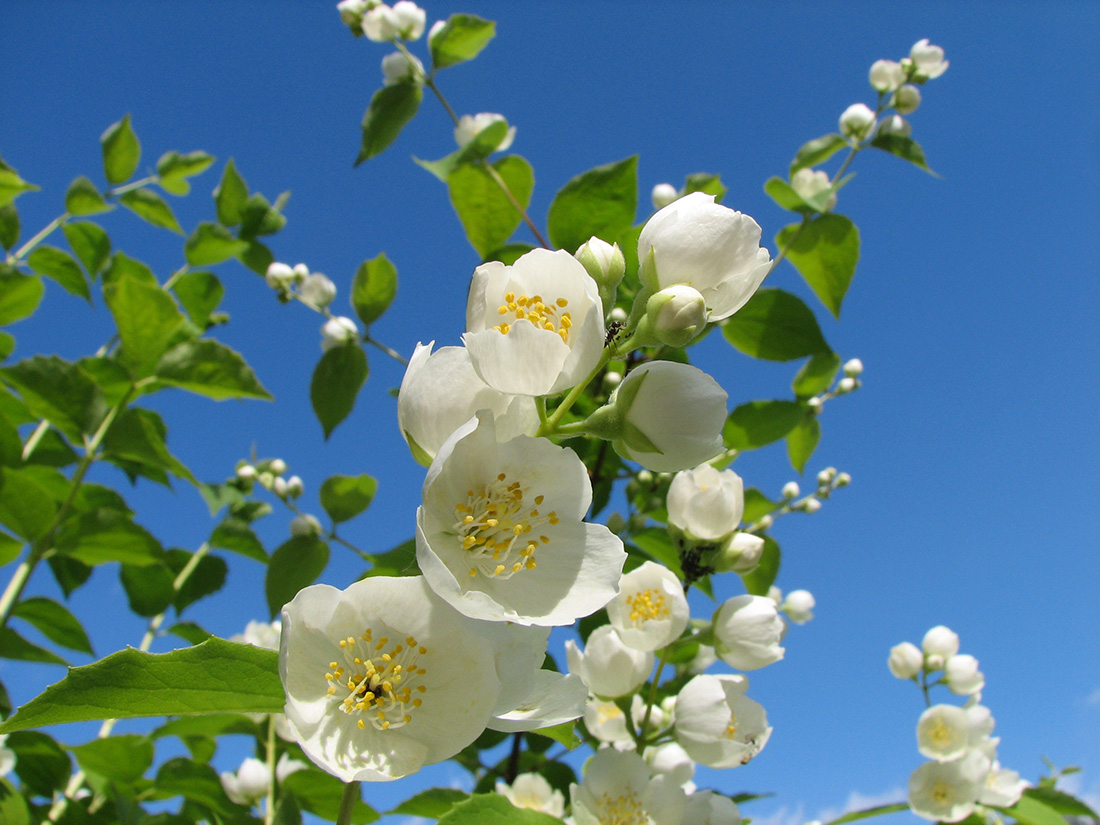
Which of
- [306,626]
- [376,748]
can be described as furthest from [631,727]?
[306,626]

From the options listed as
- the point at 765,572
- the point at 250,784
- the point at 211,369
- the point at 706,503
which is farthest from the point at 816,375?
the point at 250,784

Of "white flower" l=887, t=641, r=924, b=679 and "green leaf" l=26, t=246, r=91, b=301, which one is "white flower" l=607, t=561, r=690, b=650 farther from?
"green leaf" l=26, t=246, r=91, b=301

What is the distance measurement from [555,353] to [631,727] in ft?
3.70

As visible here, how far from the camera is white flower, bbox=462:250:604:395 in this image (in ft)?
2.50

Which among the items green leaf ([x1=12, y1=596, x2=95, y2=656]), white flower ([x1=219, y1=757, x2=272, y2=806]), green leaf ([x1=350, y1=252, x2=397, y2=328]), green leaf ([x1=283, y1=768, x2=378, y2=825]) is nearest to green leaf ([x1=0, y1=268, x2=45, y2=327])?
green leaf ([x1=12, y1=596, x2=95, y2=656])

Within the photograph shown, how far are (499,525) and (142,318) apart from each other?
162cm

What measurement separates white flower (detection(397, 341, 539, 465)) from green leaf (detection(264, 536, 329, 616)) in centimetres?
128

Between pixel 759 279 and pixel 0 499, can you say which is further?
pixel 0 499

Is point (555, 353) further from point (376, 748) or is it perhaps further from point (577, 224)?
point (577, 224)

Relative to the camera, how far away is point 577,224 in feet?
5.36

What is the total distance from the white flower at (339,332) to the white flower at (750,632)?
1388 millimetres

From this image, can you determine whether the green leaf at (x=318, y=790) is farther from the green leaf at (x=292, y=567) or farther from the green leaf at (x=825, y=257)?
the green leaf at (x=825, y=257)

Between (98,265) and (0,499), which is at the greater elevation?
(98,265)

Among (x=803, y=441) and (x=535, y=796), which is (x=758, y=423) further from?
(x=535, y=796)
